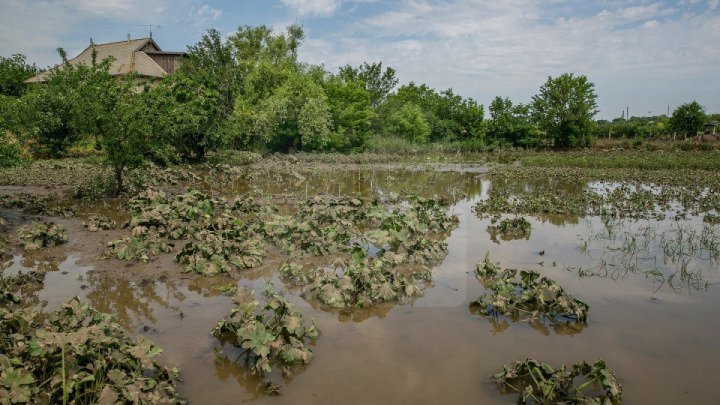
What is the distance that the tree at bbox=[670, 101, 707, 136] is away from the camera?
4091 cm

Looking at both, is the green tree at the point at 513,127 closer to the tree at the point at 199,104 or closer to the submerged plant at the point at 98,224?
the tree at the point at 199,104

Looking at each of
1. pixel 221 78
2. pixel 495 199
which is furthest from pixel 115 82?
pixel 495 199

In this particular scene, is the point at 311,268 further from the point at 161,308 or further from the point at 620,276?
the point at 620,276

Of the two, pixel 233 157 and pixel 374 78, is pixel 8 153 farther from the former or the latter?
pixel 374 78

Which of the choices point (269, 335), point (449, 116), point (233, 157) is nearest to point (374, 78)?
point (449, 116)

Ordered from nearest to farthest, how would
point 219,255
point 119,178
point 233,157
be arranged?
point 219,255 < point 119,178 < point 233,157

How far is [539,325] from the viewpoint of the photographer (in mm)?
6535

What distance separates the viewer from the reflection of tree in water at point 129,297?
261 inches

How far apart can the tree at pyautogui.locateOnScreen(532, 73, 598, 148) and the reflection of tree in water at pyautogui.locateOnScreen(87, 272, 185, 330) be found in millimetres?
36358

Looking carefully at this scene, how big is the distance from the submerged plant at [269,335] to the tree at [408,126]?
34.0 meters

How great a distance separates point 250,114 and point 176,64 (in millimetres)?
23676

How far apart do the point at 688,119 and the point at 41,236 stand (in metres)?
48.0

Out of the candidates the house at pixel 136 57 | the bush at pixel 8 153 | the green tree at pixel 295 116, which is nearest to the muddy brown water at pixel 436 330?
the bush at pixel 8 153

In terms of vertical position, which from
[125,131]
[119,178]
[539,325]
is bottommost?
[539,325]
